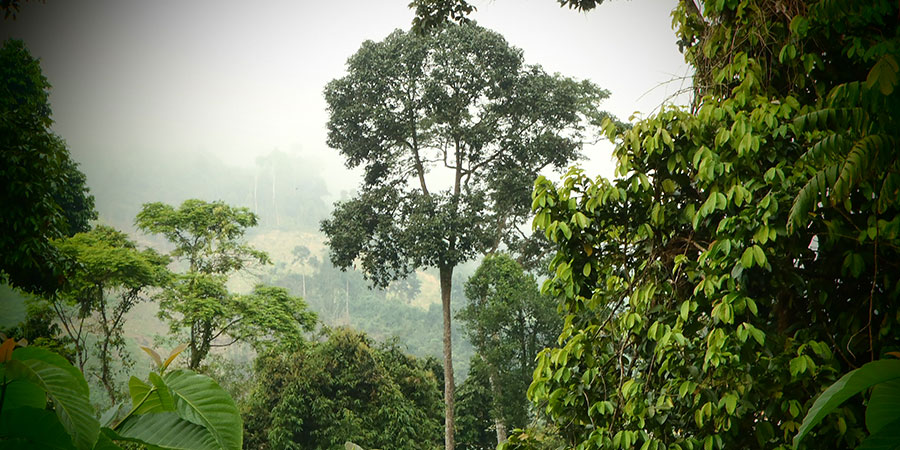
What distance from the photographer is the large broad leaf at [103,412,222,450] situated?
1.20ft

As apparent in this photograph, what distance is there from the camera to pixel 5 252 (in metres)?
3.92

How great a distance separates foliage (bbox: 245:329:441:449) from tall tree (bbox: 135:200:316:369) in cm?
152

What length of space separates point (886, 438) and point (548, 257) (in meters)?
9.74

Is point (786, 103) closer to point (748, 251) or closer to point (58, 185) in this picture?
point (748, 251)

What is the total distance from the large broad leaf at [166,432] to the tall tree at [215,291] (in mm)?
8066

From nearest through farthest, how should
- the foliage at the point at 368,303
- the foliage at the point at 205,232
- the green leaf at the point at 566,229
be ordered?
the green leaf at the point at 566,229 < the foliage at the point at 205,232 < the foliage at the point at 368,303

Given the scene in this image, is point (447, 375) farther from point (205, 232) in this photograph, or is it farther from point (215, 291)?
point (205, 232)

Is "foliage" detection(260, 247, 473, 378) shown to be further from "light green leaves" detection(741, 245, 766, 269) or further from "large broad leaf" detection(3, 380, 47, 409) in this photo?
"large broad leaf" detection(3, 380, 47, 409)

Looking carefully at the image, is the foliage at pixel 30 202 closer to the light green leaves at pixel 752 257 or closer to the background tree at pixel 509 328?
the light green leaves at pixel 752 257

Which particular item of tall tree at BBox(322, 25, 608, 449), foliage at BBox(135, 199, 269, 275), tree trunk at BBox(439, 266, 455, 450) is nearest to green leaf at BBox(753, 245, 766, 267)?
tree trunk at BBox(439, 266, 455, 450)

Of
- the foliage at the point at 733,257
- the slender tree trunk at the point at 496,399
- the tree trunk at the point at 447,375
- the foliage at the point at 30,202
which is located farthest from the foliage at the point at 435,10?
the tree trunk at the point at 447,375

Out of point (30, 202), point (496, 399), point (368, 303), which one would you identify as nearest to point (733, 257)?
point (30, 202)

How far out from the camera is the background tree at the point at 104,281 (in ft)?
25.3

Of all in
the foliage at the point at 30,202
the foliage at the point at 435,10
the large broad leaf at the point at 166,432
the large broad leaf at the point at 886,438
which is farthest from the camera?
the foliage at the point at 30,202
